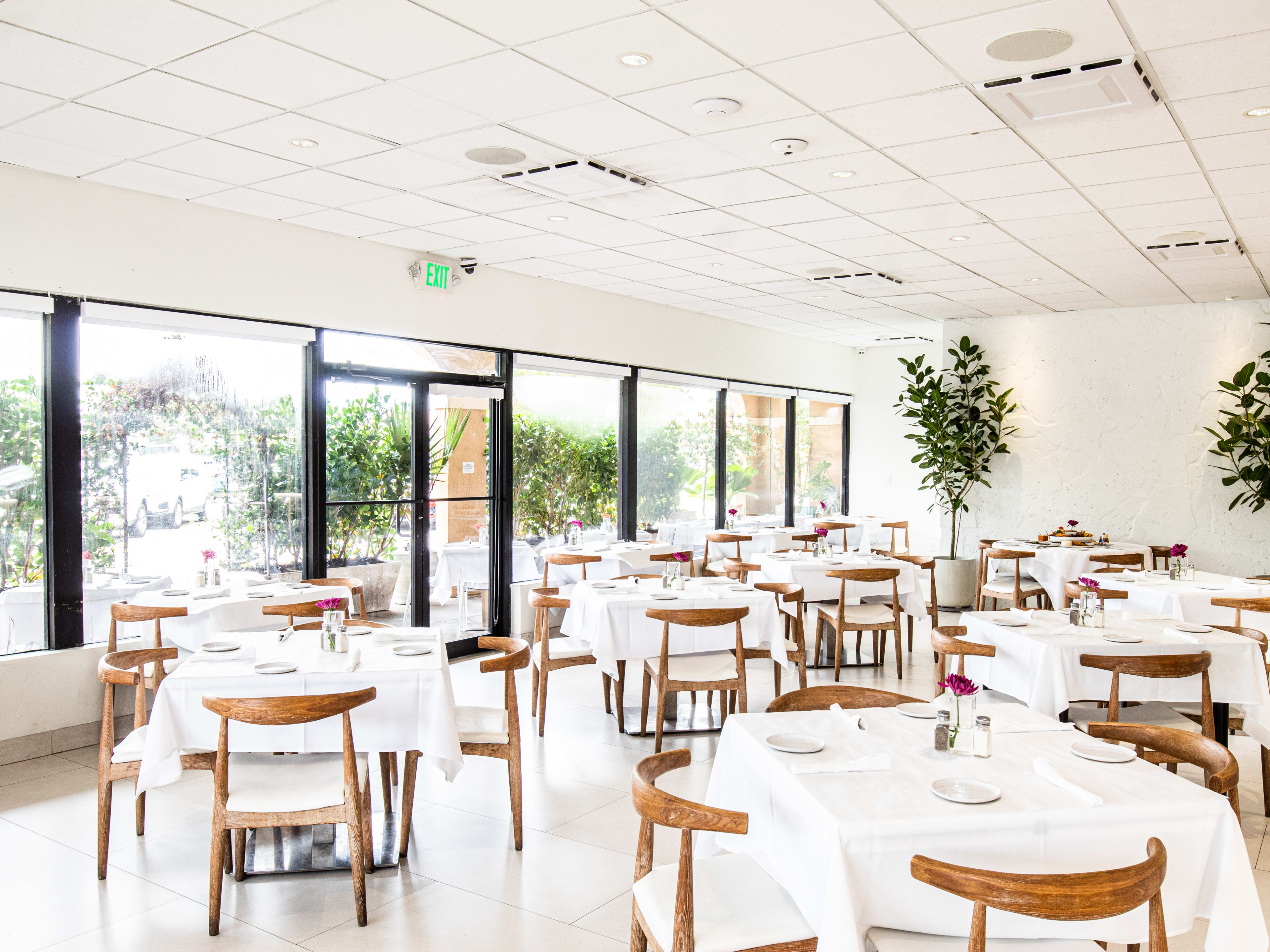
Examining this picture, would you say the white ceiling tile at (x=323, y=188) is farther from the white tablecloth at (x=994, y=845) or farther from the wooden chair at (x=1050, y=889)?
the wooden chair at (x=1050, y=889)

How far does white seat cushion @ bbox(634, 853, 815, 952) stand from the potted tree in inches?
300

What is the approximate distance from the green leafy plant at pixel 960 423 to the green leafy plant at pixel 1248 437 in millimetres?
1919

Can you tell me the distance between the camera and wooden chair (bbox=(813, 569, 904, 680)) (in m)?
6.40

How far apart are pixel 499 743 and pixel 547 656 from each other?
1.53m

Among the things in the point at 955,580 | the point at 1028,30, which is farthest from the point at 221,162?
the point at 955,580

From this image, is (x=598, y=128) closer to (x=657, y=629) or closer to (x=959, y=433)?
(x=657, y=629)

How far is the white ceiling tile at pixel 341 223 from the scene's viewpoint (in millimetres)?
5723

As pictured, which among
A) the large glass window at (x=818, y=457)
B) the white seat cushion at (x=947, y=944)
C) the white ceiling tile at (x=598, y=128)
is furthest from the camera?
the large glass window at (x=818, y=457)

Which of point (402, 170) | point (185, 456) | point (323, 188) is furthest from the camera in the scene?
point (185, 456)

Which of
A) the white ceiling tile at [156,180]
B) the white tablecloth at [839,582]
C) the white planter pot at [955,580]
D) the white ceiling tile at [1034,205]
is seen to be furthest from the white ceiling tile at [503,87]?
the white planter pot at [955,580]

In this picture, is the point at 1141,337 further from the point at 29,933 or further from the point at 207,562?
the point at 29,933

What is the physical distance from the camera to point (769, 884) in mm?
2449

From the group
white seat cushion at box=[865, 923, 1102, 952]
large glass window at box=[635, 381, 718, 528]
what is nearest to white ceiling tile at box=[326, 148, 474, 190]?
white seat cushion at box=[865, 923, 1102, 952]

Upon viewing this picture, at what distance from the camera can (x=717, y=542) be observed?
921 cm
